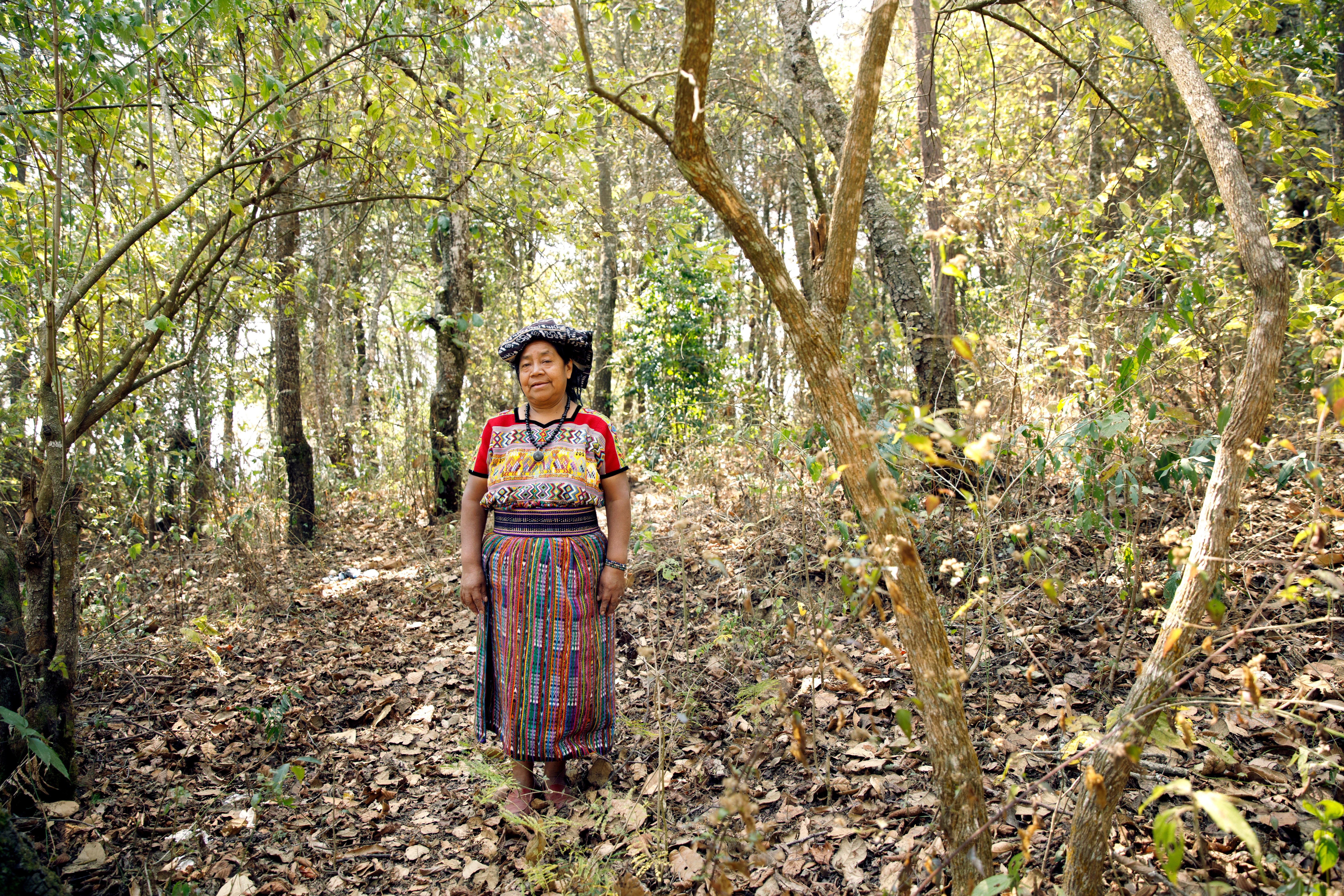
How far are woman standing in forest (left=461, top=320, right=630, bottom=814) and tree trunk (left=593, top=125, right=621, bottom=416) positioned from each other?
8.02m

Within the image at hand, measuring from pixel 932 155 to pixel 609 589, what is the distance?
6790 millimetres

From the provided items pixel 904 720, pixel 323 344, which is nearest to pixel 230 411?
pixel 323 344

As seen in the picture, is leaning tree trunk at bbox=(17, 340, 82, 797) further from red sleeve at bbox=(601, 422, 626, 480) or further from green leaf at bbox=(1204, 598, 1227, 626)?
green leaf at bbox=(1204, 598, 1227, 626)

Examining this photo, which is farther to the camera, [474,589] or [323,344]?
[323,344]

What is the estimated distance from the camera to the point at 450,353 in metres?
7.64

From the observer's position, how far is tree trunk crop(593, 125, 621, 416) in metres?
11.4

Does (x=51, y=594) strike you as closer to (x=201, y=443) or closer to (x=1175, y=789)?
(x=1175, y=789)

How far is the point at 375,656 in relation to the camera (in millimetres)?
4840

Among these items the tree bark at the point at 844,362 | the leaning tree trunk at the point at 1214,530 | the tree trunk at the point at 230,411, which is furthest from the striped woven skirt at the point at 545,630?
the tree trunk at the point at 230,411

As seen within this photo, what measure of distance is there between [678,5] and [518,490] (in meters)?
11.3

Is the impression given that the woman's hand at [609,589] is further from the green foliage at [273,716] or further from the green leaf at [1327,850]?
the green leaf at [1327,850]

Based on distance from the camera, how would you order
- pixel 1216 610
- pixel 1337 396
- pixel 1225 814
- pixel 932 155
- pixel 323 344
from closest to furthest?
pixel 1225 814 → pixel 1337 396 → pixel 1216 610 → pixel 932 155 → pixel 323 344

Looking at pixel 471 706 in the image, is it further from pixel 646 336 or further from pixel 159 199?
pixel 646 336

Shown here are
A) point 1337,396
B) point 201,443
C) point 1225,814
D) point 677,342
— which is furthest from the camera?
point 677,342
